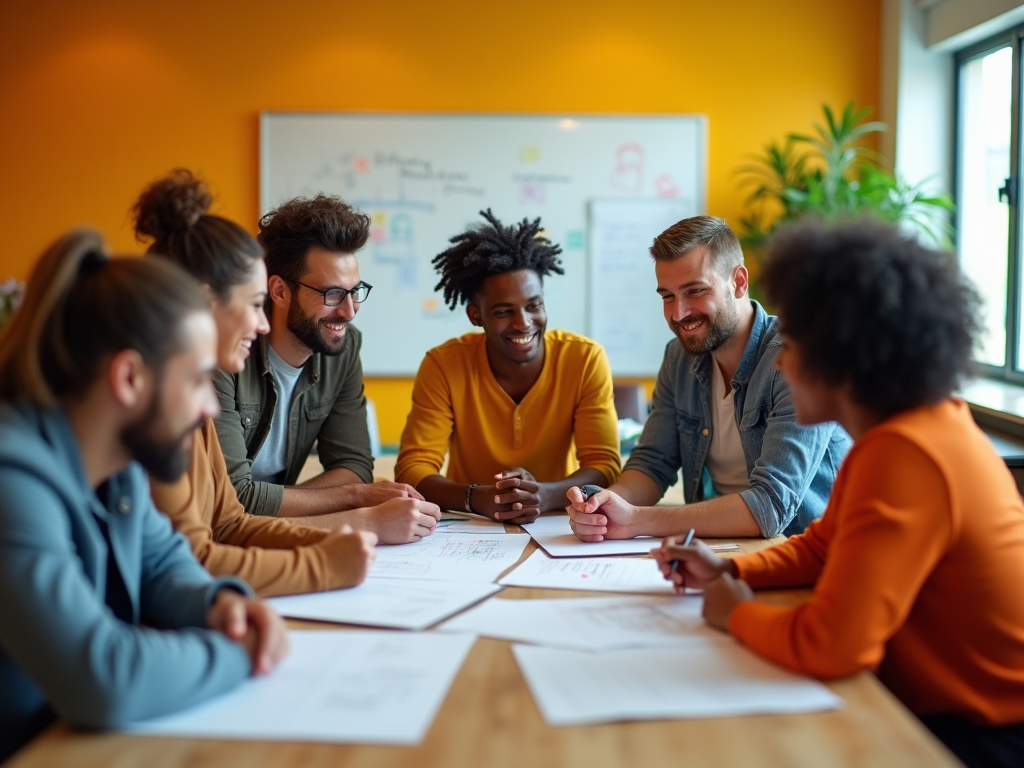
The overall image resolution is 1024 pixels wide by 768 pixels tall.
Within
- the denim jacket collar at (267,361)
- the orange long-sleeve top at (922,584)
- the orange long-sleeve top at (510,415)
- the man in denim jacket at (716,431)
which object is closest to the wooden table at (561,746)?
the orange long-sleeve top at (922,584)

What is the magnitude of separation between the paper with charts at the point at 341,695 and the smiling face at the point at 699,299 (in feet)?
3.88

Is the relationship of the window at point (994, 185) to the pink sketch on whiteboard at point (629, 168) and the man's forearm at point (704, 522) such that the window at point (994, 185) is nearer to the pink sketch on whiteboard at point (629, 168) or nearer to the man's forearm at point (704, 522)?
the pink sketch on whiteboard at point (629, 168)

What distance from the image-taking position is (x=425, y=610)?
1467 mm

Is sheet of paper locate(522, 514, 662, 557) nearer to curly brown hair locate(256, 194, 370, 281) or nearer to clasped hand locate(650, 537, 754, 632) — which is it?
clasped hand locate(650, 537, 754, 632)

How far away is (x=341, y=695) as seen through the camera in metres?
1.15

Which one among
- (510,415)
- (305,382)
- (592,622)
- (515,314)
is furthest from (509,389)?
(592,622)

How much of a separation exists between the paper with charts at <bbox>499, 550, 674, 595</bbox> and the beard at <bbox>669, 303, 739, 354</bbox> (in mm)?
696

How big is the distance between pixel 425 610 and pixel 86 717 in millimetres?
535

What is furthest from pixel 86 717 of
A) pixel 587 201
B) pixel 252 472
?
pixel 587 201

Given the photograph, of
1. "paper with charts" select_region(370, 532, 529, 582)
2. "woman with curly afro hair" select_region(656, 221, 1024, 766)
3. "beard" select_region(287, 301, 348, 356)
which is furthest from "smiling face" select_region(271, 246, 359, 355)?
"woman with curly afro hair" select_region(656, 221, 1024, 766)

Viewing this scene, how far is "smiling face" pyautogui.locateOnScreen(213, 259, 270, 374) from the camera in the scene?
5.67ft

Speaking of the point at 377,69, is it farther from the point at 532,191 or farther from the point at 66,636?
the point at 66,636

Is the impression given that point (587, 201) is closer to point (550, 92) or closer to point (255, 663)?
point (550, 92)

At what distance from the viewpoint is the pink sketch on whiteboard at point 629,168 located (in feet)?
15.9
